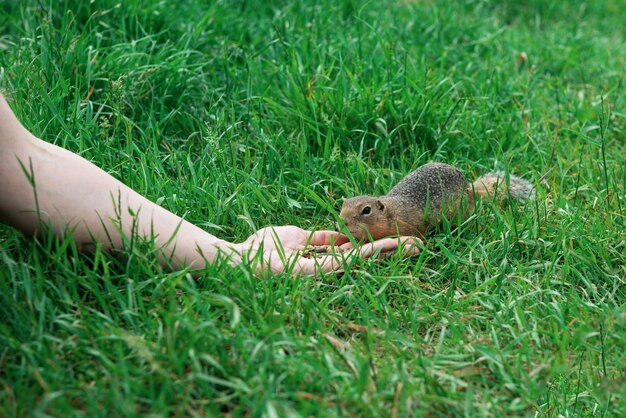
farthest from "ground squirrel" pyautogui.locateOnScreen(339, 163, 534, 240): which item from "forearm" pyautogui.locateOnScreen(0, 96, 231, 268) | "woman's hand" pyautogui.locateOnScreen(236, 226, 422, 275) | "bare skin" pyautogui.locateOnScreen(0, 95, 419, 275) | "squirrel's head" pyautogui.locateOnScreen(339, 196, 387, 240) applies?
"forearm" pyautogui.locateOnScreen(0, 96, 231, 268)

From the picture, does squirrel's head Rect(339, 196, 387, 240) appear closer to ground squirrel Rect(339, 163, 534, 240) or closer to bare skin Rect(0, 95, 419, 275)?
ground squirrel Rect(339, 163, 534, 240)

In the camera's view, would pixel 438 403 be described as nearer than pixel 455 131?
Yes

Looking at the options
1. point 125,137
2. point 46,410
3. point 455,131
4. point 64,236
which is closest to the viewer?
point 46,410

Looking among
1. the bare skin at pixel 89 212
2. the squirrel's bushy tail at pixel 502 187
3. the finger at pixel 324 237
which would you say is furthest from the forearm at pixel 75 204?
the squirrel's bushy tail at pixel 502 187

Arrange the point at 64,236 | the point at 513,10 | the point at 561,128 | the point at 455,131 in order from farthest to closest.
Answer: the point at 513,10
the point at 561,128
the point at 455,131
the point at 64,236

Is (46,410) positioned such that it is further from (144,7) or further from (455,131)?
(144,7)

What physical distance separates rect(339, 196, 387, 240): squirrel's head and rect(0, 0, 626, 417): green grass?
0.27ft

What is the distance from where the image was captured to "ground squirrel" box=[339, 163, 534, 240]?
3629 mm

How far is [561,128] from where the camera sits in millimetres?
4625

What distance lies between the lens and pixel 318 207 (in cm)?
386

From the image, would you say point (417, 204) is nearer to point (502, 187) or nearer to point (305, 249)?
point (502, 187)

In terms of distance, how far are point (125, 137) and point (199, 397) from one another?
6.37 ft

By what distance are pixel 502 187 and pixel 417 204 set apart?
0.45m

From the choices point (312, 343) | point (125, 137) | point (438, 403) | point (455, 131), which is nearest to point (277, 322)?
point (312, 343)
